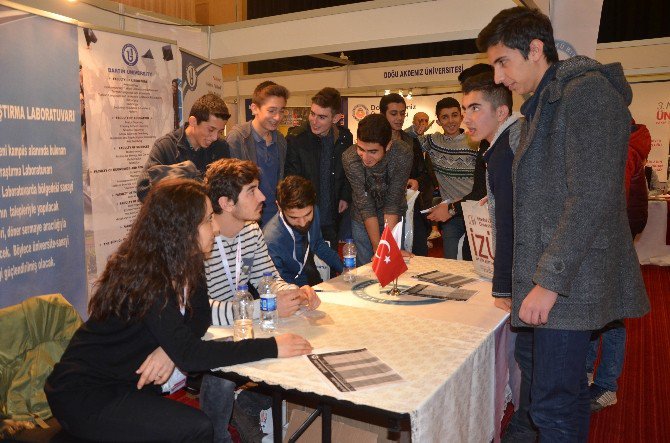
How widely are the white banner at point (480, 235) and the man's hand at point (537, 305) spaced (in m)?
0.96

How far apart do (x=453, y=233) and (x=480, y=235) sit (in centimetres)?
113

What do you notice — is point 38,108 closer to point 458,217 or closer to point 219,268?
point 219,268

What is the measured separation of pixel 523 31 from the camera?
1.71 m

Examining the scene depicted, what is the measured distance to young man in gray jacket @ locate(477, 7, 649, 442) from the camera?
4.87ft

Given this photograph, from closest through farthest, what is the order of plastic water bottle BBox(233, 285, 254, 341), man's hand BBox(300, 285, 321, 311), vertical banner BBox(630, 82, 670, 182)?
plastic water bottle BBox(233, 285, 254, 341), man's hand BBox(300, 285, 321, 311), vertical banner BBox(630, 82, 670, 182)

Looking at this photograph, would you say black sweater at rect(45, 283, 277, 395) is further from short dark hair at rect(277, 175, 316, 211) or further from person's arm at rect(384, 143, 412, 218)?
person's arm at rect(384, 143, 412, 218)

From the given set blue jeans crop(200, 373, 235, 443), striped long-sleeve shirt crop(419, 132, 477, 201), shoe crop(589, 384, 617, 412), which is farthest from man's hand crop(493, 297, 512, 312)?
striped long-sleeve shirt crop(419, 132, 477, 201)

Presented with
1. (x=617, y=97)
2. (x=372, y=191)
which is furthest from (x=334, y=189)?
(x=617, y=97)

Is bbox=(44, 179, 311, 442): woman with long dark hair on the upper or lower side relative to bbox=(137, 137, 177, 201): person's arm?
lower

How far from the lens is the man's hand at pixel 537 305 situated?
1.55m

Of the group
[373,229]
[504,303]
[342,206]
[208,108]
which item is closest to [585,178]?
[504,303]

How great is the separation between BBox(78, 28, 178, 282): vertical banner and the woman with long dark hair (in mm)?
1851

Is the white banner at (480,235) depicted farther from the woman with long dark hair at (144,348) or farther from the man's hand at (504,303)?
the woman with long dark hair at (144,348)

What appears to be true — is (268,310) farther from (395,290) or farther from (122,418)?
(395,290)
